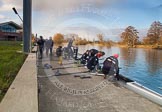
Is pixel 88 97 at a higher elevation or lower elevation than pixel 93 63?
lower

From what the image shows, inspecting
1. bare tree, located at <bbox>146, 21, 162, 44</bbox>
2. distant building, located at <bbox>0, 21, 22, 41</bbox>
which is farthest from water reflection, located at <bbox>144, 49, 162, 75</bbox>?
distant building, located at <bbox>0, 21, 22, 41</bbox>

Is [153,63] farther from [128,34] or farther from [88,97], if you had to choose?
[88,97]

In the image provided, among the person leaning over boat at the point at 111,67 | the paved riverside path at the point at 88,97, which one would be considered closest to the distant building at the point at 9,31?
the person leaning over boat at the point at 111,67

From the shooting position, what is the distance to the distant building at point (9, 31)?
72394 mm

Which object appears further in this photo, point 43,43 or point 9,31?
point 9,31

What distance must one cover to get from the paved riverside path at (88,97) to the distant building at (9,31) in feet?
221

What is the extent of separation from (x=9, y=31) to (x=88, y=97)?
235 feet

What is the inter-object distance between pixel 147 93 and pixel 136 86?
0.73 metres

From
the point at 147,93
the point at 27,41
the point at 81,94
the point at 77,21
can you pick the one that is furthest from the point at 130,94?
the point at 27,41

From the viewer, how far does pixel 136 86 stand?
7246mm

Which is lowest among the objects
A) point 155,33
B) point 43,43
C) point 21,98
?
point 21,98

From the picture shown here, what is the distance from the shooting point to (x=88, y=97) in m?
6.48

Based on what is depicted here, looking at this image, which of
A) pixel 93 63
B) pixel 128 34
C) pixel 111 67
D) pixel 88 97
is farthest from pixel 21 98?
pixel 128 34

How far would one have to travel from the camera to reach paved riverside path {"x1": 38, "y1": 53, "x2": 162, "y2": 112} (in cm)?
559
